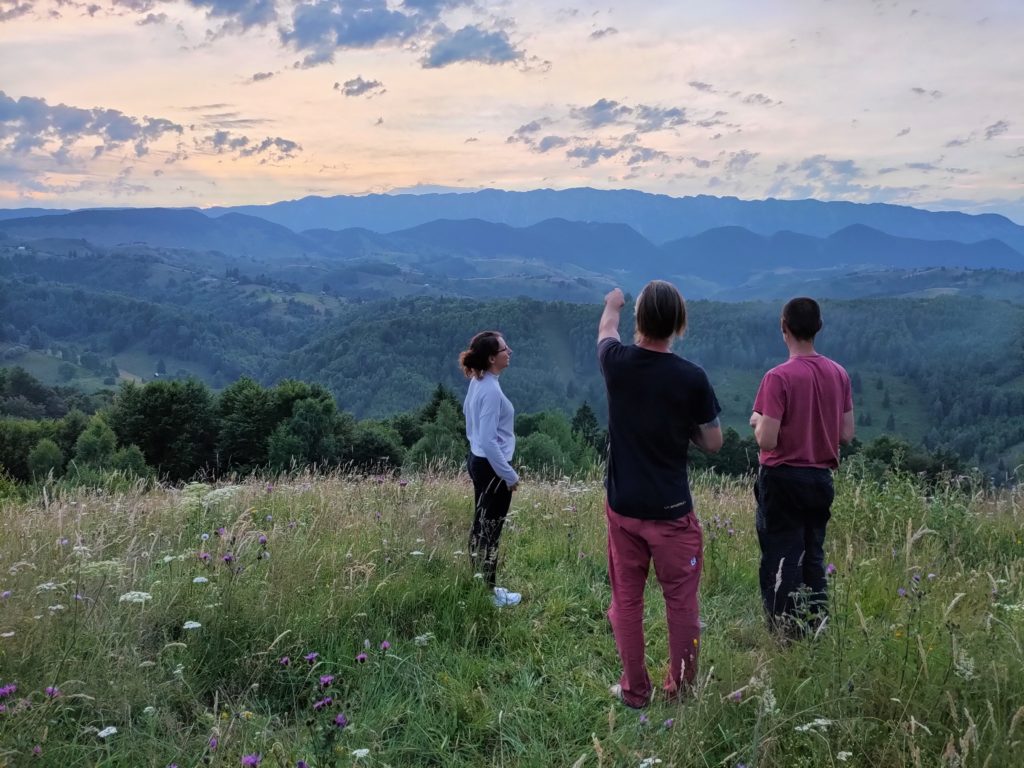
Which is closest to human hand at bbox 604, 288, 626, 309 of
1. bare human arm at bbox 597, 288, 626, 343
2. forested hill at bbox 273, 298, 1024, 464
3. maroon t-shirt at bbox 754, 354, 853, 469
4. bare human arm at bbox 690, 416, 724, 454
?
bare human arm at bbox 597, 288, 626, 343

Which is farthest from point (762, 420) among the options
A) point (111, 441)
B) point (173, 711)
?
point (111, 441)

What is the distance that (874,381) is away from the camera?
156250mm

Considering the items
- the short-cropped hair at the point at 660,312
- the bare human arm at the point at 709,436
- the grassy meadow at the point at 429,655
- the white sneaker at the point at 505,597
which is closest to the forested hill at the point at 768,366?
the grassy meadow at the point at 429,655

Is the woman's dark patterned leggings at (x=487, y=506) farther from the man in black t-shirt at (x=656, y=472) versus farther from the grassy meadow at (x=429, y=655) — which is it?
the man in black t-shirt at (x=656, y=472)

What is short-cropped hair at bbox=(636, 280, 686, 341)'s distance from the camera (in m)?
3.15

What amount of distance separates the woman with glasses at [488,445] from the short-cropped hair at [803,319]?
182cm

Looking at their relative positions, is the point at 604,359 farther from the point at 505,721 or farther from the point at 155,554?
the point at 155,554

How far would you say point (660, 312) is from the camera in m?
3.16

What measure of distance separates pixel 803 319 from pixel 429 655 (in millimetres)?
2707

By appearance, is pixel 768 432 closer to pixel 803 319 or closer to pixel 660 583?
pixel 803 319

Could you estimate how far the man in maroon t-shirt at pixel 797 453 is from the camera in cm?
369

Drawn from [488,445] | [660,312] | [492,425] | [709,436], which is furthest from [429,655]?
[660,312]

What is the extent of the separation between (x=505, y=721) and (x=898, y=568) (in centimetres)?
307

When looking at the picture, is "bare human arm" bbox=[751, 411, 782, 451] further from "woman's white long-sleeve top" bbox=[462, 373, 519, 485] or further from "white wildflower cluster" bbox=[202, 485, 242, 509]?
"white wildflower cluster" bbox=[202, 485, 242, 509]
